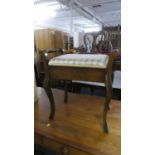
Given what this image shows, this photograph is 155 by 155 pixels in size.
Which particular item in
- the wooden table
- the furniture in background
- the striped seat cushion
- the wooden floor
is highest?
the furniture in background

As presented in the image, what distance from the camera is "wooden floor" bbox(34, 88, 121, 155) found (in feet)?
3.57

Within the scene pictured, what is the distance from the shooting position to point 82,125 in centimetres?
136

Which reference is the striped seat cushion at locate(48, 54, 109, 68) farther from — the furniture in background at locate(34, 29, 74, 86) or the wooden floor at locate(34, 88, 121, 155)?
the furniture in background at locate(34, 29, 74, 86)

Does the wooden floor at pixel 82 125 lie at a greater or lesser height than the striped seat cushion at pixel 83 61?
lesser

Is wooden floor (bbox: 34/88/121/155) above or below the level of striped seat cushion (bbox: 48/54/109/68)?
below

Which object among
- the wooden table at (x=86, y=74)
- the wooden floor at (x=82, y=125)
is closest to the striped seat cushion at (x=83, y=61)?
the wooden table at (x=86, y=74)

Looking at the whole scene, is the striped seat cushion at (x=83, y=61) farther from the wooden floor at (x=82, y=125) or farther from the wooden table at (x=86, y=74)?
the wooden floor at (x=82, y=125)

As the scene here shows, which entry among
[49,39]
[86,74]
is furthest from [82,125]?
[49,39]

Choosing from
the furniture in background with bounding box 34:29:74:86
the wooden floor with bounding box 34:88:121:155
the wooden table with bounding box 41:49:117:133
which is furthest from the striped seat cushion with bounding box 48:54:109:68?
the furniture in background with bounding box 34:29:74:86

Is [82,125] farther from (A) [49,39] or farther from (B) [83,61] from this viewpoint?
(A) [49,39]

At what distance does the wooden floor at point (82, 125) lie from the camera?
3.57 feet

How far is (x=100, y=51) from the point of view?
198 centimetres
